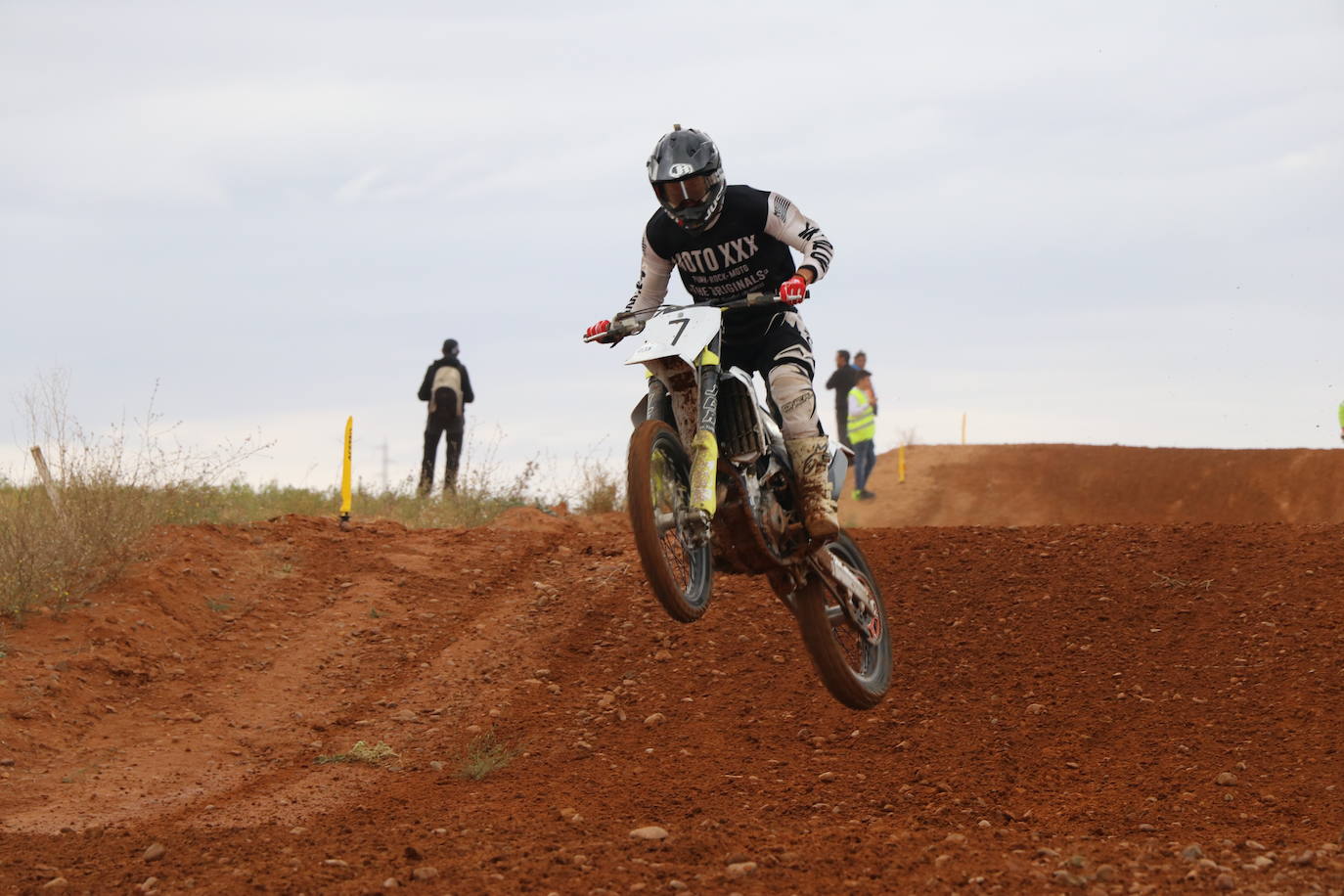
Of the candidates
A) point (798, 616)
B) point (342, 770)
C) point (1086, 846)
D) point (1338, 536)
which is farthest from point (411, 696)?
point (1338, 536)

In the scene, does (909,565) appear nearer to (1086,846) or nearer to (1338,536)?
(1338,536)

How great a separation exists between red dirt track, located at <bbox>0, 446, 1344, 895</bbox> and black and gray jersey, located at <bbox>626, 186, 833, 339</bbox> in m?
2.81

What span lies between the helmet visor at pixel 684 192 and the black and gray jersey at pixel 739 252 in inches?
12.9

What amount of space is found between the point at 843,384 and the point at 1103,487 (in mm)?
5472

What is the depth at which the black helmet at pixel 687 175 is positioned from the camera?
668 cm

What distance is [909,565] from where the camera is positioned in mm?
11438

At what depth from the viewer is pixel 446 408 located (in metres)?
17.3

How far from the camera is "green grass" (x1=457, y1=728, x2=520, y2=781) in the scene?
8023 mm

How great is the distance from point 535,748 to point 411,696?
1623 mm

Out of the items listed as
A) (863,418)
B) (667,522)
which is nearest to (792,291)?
(667,522)

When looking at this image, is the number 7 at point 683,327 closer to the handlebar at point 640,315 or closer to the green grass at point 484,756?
the handlebar at point 640,315

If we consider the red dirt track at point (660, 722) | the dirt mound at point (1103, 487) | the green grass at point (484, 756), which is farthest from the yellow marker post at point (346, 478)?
the dirt mound at point (1103, 487)

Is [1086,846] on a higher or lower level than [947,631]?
lower

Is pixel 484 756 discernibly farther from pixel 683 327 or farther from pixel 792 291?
pixel 792 291
